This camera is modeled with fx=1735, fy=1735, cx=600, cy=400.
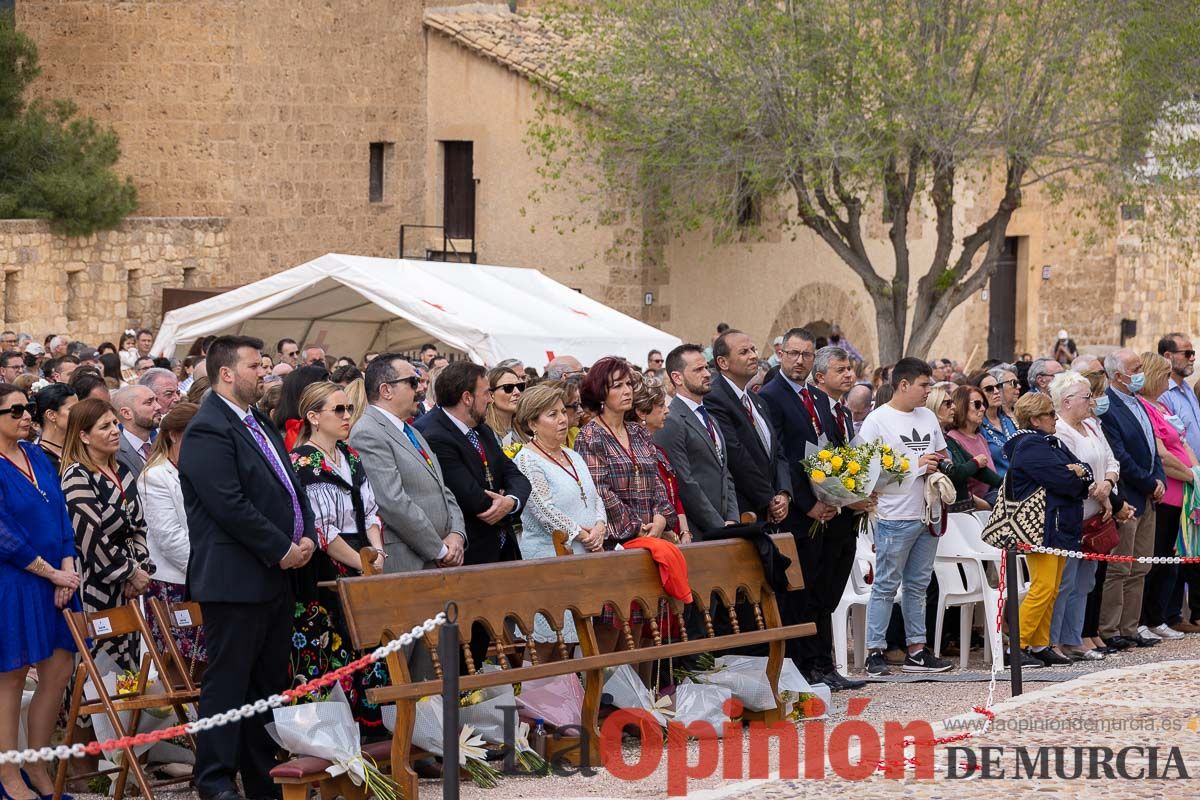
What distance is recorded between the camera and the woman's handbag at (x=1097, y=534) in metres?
10.9

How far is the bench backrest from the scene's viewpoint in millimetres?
6488

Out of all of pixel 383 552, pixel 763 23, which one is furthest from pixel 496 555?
pixel 763 23

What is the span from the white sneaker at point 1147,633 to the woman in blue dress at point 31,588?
742cm

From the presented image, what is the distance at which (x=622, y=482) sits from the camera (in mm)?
8508

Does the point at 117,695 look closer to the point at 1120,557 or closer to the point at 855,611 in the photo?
the point at 855,611

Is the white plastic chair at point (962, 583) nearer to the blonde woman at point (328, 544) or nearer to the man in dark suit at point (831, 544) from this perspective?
the man in dark suit at point (831, 544)

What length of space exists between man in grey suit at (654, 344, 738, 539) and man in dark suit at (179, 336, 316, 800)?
8.12ft

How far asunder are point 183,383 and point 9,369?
1.90m

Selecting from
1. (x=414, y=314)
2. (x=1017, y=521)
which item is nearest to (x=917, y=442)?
(x=1017, y=521)

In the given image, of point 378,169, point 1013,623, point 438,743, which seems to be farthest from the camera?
point 378,169

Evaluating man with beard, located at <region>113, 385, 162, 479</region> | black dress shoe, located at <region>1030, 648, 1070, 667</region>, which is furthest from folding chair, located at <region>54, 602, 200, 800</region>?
black dress shoe, located at <region>1030, 648, 1070, 667</region>

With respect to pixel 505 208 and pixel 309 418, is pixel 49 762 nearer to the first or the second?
pixel 309 418

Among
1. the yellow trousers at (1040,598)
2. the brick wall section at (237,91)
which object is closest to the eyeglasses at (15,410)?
the yellow trousers at (1040,598)

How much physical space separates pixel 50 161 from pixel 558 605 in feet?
63.7
